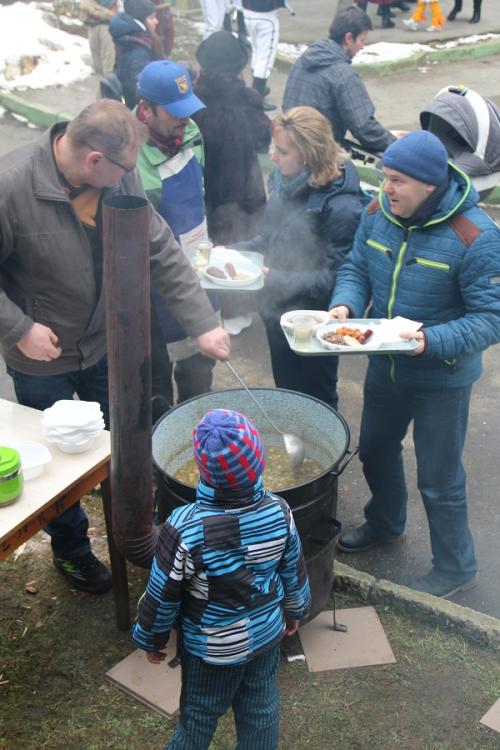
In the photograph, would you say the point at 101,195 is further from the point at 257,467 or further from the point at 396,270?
the point at 257,467

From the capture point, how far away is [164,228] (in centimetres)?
396

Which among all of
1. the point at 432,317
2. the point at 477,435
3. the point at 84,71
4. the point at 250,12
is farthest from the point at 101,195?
the point at 84,71

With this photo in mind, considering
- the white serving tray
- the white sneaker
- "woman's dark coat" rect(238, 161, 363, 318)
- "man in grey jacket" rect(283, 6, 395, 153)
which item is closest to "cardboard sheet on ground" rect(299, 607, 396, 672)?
the white serving tray

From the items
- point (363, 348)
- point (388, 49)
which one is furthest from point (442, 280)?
point (388, 49)

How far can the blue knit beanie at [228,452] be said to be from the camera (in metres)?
2.42

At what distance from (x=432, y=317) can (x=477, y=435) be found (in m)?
2.18

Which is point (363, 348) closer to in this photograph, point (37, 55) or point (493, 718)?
point (493, 718)

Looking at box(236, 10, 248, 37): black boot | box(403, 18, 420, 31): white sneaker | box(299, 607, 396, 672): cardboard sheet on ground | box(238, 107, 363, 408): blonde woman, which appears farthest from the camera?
box(403, 18, 420, 31): white sneaker

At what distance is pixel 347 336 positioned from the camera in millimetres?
3893

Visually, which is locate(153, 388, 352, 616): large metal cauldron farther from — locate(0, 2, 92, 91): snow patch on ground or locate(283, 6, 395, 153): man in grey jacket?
locate(0, 2, 92, 91): snow patch on ground

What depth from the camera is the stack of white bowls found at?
11.2 ft

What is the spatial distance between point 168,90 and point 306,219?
1.12m

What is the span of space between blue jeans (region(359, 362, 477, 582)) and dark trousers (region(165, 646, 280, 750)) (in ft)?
4.93

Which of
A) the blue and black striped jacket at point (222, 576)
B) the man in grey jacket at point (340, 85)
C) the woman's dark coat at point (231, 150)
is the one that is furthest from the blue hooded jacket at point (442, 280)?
the man in grey jacket at point (340, 85)
